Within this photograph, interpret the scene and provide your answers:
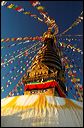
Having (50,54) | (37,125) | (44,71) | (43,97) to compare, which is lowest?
(37,125)

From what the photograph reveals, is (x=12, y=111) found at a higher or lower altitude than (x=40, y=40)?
lower

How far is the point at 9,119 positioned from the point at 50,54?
10151 mm

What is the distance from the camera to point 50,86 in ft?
60.0

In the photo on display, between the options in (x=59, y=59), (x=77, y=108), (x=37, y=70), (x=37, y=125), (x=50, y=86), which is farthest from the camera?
(x=59, y=59)

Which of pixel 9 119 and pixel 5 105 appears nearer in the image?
pixel 9 119

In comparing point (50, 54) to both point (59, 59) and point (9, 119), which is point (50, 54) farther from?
point (9, 119)

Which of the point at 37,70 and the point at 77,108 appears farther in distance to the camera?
the point at 37,70

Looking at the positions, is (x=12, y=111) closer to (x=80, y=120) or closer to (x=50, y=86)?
(x=80, y=120)

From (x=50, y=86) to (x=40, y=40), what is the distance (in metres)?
5.41

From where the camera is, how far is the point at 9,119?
492 inches

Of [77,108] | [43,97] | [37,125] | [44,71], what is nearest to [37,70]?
[44,71]

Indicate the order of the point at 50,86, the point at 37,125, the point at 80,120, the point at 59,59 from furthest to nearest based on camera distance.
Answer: the point at 59,59 → the point at 50,86 → the point at 80,120 → the point at 37,125

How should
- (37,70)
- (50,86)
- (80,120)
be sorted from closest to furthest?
(80,120)
(50,86)
(37,70)

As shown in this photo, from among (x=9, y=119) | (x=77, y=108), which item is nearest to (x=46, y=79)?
(x=77, y=108)
